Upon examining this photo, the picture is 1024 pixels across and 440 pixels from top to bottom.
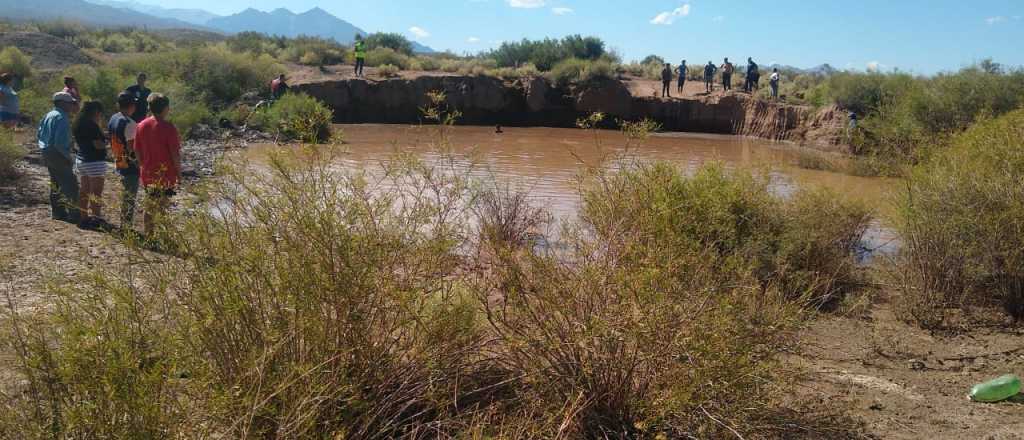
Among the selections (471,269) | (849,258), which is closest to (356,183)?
(471,269)

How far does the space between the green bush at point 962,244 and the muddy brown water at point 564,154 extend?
1.35m

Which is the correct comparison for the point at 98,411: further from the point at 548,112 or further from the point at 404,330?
the point at 548,112

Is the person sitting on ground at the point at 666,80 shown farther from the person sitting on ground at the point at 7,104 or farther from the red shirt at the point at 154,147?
the red shirt at the point at 154,147

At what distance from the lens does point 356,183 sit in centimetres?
325

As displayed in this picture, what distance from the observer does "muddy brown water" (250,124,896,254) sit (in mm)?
12070

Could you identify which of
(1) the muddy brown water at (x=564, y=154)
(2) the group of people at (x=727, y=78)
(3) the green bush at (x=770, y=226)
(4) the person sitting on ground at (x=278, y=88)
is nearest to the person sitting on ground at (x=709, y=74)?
(2) the group of people at (x=727, y=78)

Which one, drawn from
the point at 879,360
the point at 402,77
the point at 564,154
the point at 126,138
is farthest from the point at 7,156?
the point at 402,77

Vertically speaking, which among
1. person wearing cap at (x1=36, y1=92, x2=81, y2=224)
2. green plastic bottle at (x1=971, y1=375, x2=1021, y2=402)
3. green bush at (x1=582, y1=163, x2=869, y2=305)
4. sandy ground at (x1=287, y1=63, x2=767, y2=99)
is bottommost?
green plastic bottle at (x1=971, y1=375, x2=1021, y2=402)

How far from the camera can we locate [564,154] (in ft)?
68.4

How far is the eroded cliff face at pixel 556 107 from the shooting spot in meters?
26.7

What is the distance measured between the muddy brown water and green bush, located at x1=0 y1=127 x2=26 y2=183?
466 centimetres

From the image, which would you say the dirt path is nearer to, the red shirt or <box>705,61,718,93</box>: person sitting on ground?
the red shirt

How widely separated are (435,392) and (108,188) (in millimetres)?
7527

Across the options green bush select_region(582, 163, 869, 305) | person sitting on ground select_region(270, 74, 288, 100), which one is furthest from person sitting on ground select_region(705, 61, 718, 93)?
green bush select_region(582, 163, 869, 305)
